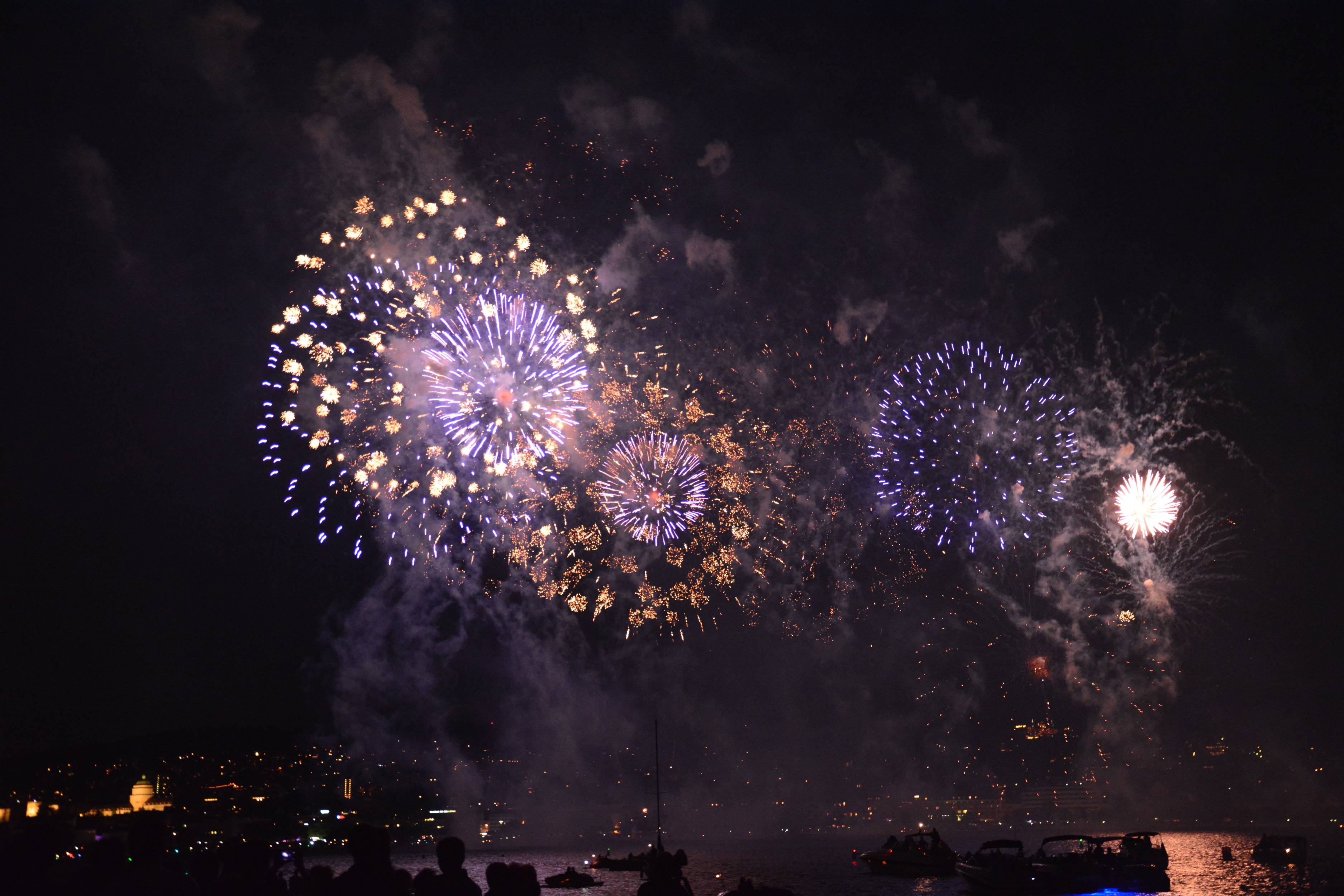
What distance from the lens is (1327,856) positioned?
121688mm

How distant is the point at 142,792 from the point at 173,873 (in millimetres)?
216722

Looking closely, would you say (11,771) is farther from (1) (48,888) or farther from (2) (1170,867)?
(1) (48,888)

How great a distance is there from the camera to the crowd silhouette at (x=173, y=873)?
762cm

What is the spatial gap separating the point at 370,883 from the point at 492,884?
1304 mm

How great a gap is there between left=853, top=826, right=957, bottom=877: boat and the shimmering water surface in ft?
5.02

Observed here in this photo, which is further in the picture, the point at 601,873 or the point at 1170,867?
the point at 601,873

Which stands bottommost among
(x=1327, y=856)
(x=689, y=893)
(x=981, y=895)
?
(x=1327, y=856)

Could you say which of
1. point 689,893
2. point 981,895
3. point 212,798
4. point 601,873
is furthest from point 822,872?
point 212,798

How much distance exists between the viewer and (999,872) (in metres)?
62.1

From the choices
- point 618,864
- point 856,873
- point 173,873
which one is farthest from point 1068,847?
point 173,873

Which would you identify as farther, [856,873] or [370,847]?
[856,873]

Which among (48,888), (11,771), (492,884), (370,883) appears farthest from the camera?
(11,771)

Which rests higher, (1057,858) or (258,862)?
(258,862)

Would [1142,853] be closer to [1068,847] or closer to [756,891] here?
[756,891]
